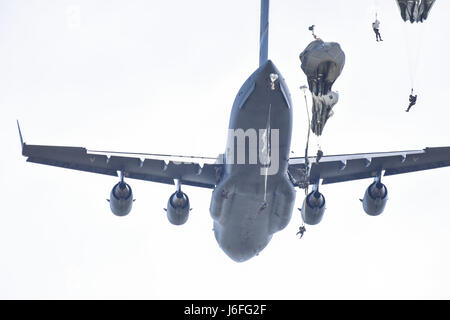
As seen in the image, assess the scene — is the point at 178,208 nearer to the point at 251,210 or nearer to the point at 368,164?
the point at 251,210

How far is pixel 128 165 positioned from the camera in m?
38.9

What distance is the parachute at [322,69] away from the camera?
28.1 metres

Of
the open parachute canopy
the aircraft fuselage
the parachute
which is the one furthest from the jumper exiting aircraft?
the open parachute canopy

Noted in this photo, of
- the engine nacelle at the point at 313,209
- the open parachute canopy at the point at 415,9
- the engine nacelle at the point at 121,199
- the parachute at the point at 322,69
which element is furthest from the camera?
the engine nacelle at the point at 313,209

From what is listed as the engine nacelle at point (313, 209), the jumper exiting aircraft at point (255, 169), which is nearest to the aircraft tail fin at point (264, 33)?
the jumper exiting aircraft at point (255, 169)

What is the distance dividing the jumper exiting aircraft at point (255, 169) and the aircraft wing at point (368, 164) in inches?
2.0

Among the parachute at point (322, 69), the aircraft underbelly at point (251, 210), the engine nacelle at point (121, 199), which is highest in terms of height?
the engine nacelle at point (121, 199)

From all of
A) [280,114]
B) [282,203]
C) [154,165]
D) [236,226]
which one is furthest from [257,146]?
[154,165]

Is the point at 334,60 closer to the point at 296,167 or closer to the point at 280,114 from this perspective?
the point at 280,114

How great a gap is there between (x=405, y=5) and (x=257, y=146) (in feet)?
27.9

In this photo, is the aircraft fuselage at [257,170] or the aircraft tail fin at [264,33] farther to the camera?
the aircraft tail fin at [264,33]

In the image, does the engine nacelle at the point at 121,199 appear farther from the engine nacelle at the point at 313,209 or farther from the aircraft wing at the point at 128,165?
the engine nacelle at the point at 313,209

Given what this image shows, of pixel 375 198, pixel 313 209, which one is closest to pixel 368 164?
pixel 375 198

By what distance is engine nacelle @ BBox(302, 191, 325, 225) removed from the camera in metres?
39.2
